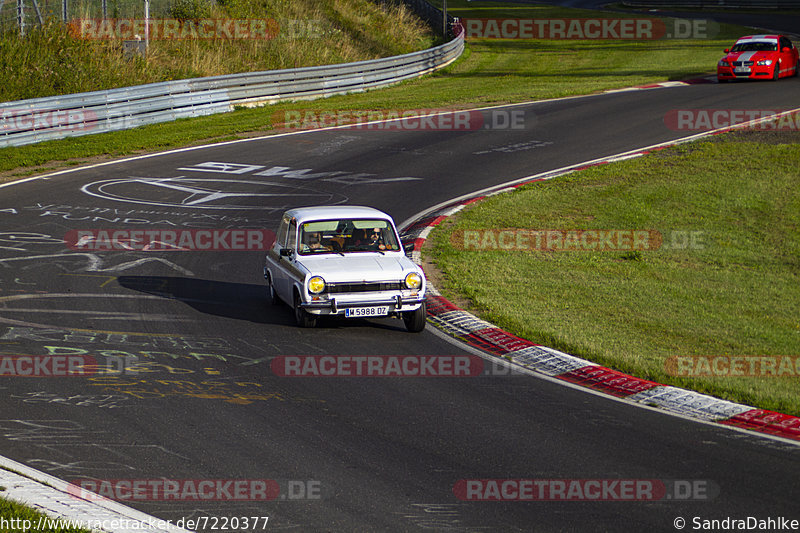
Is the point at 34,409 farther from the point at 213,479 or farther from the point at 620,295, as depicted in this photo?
the point at 620,295

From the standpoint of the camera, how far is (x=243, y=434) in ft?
28.2

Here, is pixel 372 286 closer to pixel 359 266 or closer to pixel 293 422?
pixel 359 266

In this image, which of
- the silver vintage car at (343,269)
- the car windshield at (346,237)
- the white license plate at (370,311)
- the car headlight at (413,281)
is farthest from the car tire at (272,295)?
the car headlight at (413,281)

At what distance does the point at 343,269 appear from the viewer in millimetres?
12102

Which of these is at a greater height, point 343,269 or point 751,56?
point 751,56

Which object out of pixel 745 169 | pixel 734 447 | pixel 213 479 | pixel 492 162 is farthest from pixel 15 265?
pixel 745 169

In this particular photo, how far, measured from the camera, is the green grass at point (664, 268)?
1146cm

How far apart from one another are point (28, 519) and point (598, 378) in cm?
624

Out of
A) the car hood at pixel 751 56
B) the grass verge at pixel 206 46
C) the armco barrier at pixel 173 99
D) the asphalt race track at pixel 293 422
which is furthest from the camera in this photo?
the car hood at pixel 751 56

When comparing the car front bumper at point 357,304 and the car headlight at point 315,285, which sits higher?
→ the car headlight at point 315,285

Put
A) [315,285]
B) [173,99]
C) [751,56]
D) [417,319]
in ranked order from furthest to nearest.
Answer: [751,56] < [173,99] < [417,319] < [315,285]

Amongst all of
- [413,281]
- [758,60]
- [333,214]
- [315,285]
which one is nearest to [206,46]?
[758,60]

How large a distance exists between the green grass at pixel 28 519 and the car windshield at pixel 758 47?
34.3 metres

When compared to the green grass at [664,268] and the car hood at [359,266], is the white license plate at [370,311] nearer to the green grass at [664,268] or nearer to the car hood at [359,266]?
the car hood at [359,266]
